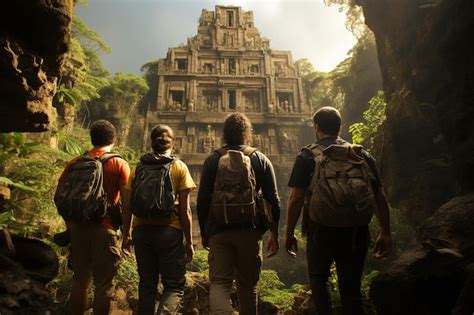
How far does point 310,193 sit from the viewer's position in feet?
10.6

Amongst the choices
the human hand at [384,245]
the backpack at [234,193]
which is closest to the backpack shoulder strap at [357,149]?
the human hand at [384,245]

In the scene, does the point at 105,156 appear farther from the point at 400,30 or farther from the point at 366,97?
the point at 366,97

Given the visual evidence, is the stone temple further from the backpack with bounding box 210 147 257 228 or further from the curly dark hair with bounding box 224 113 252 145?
the backpack with bounding box 210 147 257 228

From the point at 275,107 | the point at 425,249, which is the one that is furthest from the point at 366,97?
the point at 425,249

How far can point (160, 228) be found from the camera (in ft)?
10.6

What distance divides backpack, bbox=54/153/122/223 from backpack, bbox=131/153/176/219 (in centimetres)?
34

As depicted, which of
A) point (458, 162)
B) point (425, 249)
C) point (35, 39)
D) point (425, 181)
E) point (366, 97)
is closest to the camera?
point (35, 39)

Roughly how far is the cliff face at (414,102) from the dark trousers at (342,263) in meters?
4.02

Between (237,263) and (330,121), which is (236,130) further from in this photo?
(237,263)

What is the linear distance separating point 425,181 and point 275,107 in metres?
19.7

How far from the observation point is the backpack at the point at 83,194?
3225 millimetres

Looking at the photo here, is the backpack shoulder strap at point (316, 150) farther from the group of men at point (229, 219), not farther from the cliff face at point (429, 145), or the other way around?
the cliff face at point (429, 145)

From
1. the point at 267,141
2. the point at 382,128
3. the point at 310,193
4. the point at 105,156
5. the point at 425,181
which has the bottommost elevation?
the point at 310,193

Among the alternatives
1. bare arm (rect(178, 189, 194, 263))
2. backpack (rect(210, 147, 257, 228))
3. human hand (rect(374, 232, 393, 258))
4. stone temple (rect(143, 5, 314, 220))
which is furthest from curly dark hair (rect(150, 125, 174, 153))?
stone temple (rect(143, 5, 314, 220))
